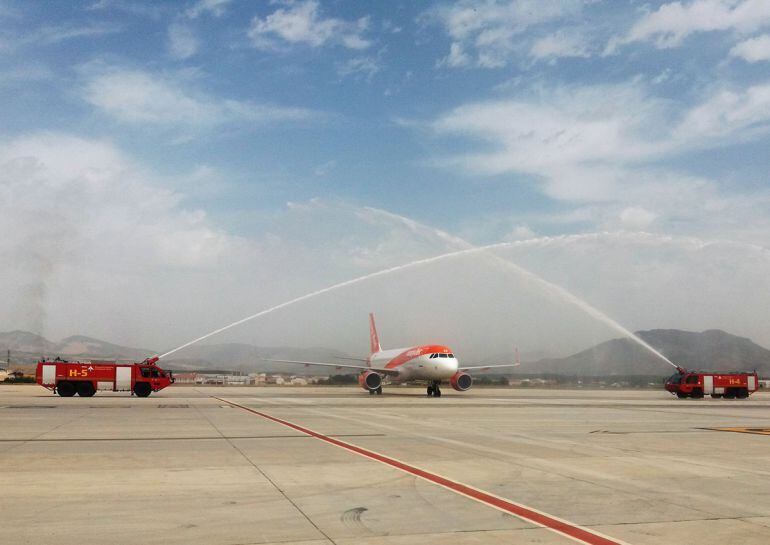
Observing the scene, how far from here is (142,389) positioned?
50625 mm

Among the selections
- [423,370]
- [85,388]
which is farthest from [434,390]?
[85,388]

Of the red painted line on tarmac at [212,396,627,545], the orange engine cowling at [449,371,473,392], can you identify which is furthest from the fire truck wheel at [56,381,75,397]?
the red painted line on tarmac at [212,396,627,545]

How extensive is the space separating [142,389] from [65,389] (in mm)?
5201

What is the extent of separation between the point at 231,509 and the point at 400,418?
66.0 feet

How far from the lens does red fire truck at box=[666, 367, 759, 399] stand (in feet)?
194

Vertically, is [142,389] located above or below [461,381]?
above

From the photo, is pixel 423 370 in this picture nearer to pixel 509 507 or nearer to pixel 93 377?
pixel 93 377

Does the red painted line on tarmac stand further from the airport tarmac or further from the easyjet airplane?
the easyjet airplane

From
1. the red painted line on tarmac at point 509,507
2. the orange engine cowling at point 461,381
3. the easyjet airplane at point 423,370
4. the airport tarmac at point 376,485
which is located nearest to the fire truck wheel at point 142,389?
the easyjet airplane at point 423,370

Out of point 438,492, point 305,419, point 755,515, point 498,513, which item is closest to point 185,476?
point 438,492

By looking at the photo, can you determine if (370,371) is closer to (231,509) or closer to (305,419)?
(305,419)

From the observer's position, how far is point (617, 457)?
16797 millimetres

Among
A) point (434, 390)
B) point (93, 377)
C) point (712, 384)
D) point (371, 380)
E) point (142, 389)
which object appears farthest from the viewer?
point (371, 380)

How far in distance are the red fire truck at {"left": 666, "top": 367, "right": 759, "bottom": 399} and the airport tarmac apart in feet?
124
